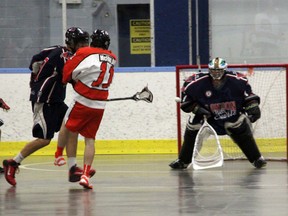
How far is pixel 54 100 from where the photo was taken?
11734 millimetres

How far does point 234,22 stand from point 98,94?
729cm

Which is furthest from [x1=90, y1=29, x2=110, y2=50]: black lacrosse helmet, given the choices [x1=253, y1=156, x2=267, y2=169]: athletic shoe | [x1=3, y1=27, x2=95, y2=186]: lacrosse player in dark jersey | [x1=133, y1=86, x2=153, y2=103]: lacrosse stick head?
[x1=253, y1=156, x2=267, y2=169]: athletic shoe

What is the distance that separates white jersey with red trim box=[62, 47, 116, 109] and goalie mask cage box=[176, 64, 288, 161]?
4.08 meters

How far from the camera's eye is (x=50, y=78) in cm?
1175

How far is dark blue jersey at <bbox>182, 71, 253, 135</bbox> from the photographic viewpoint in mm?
13523

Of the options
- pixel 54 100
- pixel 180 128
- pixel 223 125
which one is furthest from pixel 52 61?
pixel 180 128

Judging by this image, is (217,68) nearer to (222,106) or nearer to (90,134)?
(222,106)

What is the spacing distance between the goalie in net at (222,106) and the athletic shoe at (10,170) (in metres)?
2.49

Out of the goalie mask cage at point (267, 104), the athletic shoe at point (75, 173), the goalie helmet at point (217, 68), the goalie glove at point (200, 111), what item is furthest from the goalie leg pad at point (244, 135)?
the athletic shoe at point (75, 173)

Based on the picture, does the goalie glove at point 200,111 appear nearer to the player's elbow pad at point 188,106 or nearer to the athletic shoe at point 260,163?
the player's elbow pad at point 188,106

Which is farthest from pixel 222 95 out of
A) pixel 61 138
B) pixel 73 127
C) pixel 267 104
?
pixel 73 127

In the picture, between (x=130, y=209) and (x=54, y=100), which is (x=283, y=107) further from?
(x=130, y=209)

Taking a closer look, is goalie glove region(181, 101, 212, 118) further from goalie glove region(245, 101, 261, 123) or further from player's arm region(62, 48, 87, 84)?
player's arm region(62, 48, 87, 84)

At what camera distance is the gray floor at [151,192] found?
9.15 metres
